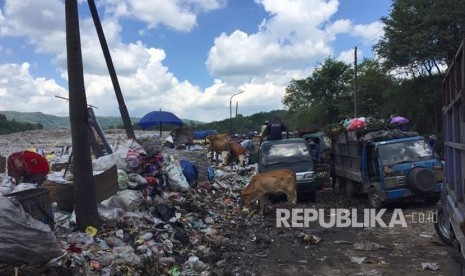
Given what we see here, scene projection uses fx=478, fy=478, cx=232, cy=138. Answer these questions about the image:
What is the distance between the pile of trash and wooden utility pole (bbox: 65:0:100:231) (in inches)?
Result: 11.5

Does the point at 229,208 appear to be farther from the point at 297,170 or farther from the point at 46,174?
the point at 46,174

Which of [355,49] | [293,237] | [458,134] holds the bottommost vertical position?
[293,237]

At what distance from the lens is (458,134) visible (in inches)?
206

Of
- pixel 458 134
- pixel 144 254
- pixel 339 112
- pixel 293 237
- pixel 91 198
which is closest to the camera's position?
pixel 458 134

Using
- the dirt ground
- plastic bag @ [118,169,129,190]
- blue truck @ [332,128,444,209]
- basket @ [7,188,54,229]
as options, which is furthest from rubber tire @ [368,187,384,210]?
basket @ [7,188,54,229]

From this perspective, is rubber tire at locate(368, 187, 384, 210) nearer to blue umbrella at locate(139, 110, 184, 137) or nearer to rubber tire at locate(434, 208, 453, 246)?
rubber tire at locate(434, 208, 453, 246)

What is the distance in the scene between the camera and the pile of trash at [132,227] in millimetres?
4863

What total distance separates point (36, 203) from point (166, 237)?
8.99 ft

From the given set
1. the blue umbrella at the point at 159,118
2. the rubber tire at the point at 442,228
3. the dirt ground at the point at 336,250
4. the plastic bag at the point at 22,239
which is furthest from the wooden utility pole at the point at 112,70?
the rubber tire at the point at 442,228

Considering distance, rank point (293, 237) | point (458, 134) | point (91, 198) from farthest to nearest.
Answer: point (293, 237)
point (91, 198)
point (458, 134)

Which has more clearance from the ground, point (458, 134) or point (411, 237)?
point (458, 134)

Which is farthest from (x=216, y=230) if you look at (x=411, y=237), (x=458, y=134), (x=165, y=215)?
(x=458, y=134)

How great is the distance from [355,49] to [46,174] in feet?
96.4

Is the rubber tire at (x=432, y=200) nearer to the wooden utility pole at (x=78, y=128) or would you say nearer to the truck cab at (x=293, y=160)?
the truck cab at (x=293, y=160)
